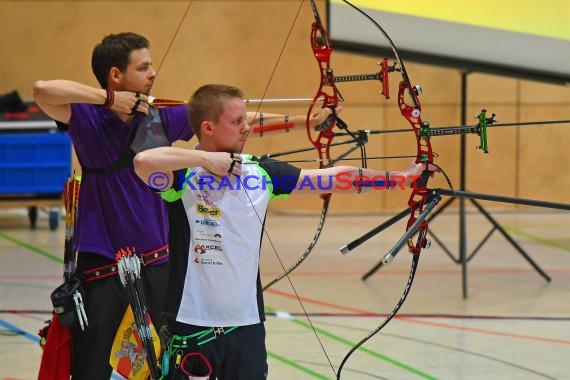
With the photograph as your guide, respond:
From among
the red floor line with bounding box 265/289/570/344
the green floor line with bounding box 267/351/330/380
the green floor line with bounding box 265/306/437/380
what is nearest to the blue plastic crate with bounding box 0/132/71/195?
the red floor line with bounding box 265/289/570/344

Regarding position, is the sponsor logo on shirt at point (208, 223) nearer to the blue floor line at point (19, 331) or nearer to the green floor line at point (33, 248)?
the blue floor line at point (19, 331)

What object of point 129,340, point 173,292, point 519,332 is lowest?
point 519,332

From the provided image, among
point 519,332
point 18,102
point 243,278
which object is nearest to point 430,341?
point 519,332

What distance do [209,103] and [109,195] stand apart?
60cm

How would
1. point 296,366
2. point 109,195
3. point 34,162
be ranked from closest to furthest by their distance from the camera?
point 109,195
point 296,366
point 34,162

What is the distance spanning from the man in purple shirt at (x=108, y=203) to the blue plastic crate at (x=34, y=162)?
16.0ft

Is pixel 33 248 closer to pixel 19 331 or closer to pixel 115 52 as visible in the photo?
pixel 19 331

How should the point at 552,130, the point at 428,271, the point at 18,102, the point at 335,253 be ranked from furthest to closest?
the point at 552,130 → the point at 18,102 → the point at 335,253 → the point at 428,271

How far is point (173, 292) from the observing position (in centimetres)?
269

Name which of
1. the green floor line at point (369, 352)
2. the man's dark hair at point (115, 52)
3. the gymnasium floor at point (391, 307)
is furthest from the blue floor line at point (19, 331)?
the man's dark hair at point (115, 52)

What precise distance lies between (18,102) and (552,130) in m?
4.51

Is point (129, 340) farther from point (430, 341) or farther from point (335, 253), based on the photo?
point (335, 253)

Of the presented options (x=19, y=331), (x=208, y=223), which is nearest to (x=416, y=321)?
(x=19, y=331)

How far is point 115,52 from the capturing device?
319 cm
